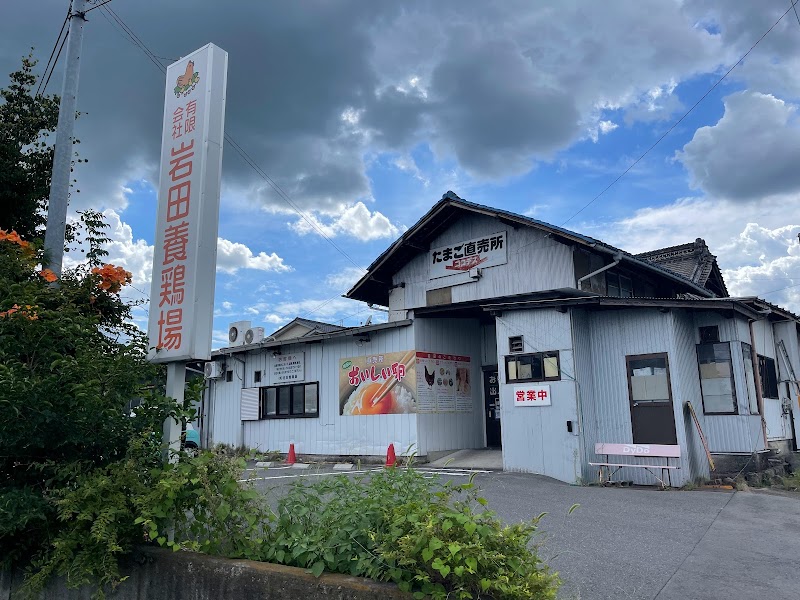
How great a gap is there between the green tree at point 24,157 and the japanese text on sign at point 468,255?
9.71 meters

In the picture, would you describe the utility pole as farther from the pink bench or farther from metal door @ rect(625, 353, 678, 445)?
metal door @ rect(625, 353, 678, 445)

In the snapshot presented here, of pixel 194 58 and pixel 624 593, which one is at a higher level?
pixel 194 58

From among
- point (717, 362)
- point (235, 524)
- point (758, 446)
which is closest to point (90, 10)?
point (235, 524)

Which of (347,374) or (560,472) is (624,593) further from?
(347,374)

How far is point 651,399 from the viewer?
1143 cm

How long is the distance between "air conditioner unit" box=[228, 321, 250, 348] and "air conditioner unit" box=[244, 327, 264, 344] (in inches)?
7.3

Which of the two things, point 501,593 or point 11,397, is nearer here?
point 501,593

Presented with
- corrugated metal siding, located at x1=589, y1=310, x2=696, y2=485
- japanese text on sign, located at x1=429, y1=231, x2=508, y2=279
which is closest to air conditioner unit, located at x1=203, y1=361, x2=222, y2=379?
japanese text on sign, located at x1=429, y1=231, x2=508, y2=279

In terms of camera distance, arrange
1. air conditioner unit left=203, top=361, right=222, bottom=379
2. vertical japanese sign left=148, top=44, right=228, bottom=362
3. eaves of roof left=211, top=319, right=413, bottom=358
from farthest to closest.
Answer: air conditioner unit left=203, top=361, right=222, bottom=379, eaves of roof left=211, top=319, right=413, bottom=358, vertical japanese sign left=148, top=44, right=228, bottom=362

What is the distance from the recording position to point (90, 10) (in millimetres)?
7609

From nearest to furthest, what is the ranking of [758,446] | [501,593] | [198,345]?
[501,593], [198,345], [758,446]

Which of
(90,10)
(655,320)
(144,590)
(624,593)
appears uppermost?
(90,10)

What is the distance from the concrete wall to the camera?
10.2ft

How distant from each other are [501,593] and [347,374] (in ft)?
43.1
